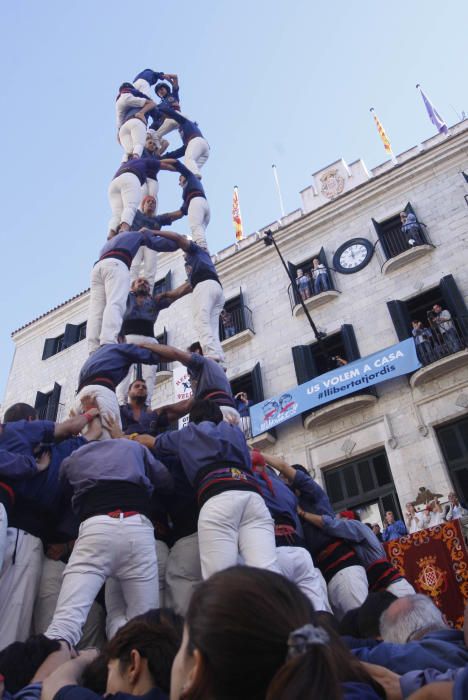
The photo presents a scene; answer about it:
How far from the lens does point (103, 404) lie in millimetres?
5797

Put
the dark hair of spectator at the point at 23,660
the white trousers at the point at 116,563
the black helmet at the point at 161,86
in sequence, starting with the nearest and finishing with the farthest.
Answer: the dark hair of spectator at the point at 23,660 < the white trousers at the point at 116,563 < the black helmet at the point at 161,86

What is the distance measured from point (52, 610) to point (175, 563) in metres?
0.96

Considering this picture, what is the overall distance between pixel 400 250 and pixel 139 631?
16.6 metres

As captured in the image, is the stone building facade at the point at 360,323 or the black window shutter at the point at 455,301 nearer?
the stone building facade at the point at 360,323

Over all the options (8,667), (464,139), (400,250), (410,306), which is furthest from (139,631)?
(464,139)

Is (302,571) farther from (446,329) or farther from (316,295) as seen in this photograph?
(316,295)

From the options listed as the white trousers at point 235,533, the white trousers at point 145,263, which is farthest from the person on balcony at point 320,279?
the white trousers at point 235,533

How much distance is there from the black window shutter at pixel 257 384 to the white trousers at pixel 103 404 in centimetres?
1184

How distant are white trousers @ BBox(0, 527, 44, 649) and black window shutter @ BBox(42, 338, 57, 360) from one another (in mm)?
21032

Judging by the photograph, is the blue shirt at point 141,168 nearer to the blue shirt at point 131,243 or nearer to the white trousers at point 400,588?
the blue shirt at point 131,243

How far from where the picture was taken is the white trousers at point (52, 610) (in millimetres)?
4520

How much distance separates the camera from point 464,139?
18.6 meters

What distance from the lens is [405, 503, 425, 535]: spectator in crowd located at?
1223 centimetres

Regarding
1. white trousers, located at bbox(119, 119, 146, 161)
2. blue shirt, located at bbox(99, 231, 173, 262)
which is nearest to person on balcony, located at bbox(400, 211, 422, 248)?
white trousers, located at bbox(119, 119, 146, 161)
